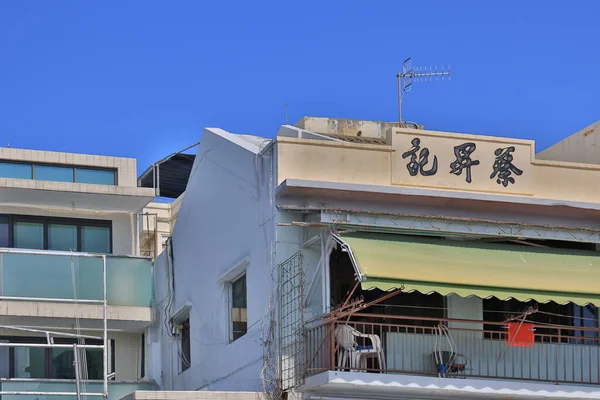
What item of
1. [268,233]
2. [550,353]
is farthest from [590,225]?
[268,233]

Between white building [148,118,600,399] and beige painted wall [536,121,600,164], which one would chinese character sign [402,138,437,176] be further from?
beige painted wall [536,121,600,164]

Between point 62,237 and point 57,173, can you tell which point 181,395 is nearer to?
point 62,237

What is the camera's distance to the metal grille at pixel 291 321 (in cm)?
1936

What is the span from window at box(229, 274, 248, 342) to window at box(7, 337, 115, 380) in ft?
11.5

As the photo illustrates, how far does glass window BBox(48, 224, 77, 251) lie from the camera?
85.0 feet

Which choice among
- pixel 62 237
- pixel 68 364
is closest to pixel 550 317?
pixel 68 364

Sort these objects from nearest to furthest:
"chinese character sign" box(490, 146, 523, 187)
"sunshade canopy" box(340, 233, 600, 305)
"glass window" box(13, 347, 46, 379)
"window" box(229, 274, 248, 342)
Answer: "sunshade canopy" box(340, 233, 600, 305), "chinese character sign" box(490, 146, 523, 187), "window" box(229, 274, 248, 342), "glass window" box(13, 347, 46, 379)

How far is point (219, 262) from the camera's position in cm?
2277

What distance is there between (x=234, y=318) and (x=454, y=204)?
439 cm

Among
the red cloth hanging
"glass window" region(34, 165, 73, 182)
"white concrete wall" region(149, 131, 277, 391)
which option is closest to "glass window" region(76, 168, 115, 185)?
"glass window" region(34, 165, 73, 182)

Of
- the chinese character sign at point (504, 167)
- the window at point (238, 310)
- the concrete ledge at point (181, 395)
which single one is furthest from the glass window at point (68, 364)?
the chinese character sign at point (504, 167)

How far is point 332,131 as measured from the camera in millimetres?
24000

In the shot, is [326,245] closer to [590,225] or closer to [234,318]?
[234,318]

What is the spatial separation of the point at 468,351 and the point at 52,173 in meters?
9.73
